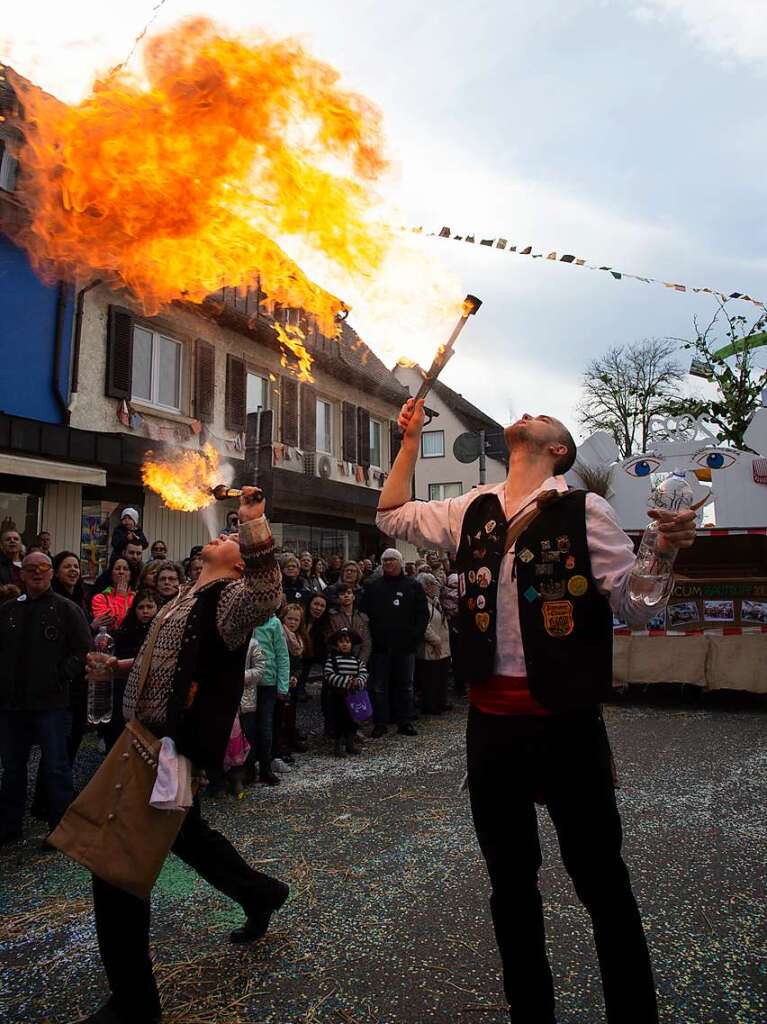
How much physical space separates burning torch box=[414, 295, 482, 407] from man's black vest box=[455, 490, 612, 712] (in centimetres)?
61

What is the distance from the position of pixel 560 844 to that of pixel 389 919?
1.64 metres

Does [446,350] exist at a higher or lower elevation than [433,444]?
lower

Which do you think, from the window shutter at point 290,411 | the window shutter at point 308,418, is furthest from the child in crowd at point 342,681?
the window shutter at point 308,418

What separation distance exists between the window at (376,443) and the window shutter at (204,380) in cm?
698

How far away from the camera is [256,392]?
16.2 m

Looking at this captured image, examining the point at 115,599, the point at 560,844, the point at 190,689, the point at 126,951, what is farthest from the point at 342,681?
the point at 560,844

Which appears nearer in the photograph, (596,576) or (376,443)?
(596,576)

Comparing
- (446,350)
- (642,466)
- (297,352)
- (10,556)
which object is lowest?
(10,556)

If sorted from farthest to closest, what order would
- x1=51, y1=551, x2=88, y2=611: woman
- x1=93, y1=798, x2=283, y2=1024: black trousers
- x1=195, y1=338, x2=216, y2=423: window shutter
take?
x1=195, y1=338, x2=216, y2=423: window shutter → x1=51, y1=551, x2=88, y2=611: woman → x1=93, y1=798, x2=283, y2=1024: black trousers

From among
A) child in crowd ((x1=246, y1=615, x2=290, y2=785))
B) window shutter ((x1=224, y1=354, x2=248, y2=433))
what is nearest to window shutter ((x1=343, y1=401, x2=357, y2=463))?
window shutter ((x1=224, y1=354, x2=248, y2=433))

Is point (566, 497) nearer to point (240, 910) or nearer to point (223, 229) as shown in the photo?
point (240, 910)

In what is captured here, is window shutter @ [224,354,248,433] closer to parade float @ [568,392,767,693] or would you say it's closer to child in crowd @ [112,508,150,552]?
child in crowd @ [112,508,150,552]

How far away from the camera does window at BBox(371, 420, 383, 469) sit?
68.2 ft

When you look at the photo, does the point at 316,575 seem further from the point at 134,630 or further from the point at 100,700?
the point at 134,630
